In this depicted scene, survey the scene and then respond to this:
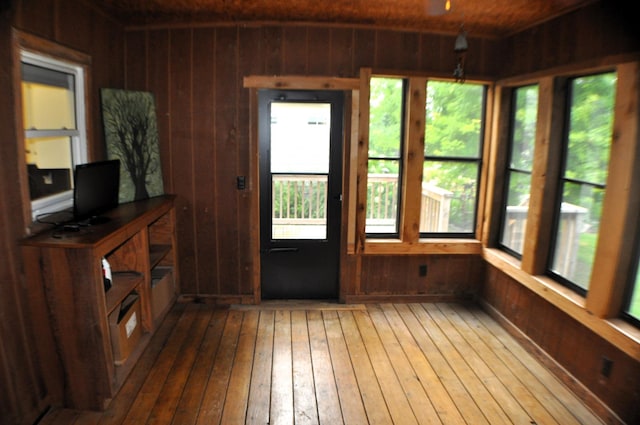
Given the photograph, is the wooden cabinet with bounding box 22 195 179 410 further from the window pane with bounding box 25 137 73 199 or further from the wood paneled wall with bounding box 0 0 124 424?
the window pane with bounding box 25 137 73 199

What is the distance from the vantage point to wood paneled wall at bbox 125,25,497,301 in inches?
138

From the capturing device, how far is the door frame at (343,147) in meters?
3.55

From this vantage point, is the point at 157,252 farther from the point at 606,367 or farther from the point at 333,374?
the point at 606,367

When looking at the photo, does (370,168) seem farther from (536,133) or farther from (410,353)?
(410,353)

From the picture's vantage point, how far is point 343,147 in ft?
12.2

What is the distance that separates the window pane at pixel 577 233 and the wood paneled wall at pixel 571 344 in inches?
11.5

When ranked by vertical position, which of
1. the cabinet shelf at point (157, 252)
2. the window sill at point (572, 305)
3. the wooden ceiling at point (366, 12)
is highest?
the wooden ceiling at point (366, 12)

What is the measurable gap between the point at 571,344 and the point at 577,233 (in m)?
0.75

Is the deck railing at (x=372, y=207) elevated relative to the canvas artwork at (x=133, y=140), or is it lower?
lower

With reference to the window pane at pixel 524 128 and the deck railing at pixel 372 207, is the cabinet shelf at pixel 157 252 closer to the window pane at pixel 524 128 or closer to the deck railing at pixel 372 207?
the deck railing at pixel 372 207

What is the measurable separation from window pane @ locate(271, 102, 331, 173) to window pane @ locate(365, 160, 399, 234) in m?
0.46

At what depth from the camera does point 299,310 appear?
3783 millimetres

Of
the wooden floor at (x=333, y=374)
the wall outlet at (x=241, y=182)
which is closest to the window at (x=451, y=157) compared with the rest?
the wooden floor at (x=333, y=374)

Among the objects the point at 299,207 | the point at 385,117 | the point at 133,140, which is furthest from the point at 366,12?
the point at 133,140
